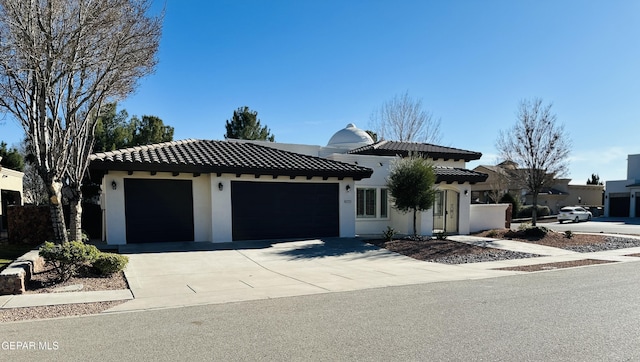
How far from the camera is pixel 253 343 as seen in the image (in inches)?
205

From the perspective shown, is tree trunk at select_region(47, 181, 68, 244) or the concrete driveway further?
tree trunk at select_region(47, 181, 68, 244)

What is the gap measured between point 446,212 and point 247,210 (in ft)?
37.1

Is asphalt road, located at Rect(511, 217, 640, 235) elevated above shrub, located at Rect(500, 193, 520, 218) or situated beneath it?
situated beneath

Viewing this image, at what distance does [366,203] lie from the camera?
66.5 ft

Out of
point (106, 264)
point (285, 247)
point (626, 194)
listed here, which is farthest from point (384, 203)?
point (626, 194)

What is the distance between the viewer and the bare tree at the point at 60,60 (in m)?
9.27

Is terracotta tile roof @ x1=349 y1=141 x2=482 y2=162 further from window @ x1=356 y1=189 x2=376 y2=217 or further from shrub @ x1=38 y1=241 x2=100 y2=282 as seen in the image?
shrub @ x1=38 y1=241 x2=100 y2=282

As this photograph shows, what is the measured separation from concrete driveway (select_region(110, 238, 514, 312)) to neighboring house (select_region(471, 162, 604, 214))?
32.0 m

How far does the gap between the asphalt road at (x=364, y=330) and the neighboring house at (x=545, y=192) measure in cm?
3682

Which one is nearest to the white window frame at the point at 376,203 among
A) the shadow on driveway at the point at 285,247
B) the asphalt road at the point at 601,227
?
the shadow on driveway at the point at 285,247

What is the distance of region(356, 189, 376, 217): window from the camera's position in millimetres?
20078

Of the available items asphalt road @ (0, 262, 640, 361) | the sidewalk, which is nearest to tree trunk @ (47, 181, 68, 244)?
the sidewalk

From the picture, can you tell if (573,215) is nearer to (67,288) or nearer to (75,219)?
(75,219)

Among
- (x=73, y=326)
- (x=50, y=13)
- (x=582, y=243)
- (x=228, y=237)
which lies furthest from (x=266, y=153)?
(x=582, y=243)
